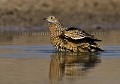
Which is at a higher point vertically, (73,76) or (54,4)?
(54,4)

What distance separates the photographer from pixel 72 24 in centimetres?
2656

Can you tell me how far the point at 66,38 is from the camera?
55.8 feet

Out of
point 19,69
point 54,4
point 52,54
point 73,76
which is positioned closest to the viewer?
point 73,76

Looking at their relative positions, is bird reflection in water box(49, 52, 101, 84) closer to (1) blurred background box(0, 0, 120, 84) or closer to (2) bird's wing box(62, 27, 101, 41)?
(1) blurred background box(0, 0, 120, 84)

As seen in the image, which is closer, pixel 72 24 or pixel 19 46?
pixel 19 46

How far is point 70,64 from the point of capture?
14094 millimetres

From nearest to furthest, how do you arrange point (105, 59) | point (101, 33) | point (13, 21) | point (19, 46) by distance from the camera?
point (105, 59) → point (19, 46) → point (101, 33) → point (13, 21)

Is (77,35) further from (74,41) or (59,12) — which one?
(59,12)

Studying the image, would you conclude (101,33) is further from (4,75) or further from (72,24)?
(4,75)

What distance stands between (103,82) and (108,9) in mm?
17482

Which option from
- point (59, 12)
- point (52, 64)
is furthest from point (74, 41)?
point (59, 12)

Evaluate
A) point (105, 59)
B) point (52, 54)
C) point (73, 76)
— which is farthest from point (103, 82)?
point (52, 54)

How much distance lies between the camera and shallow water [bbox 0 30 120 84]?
12.1m

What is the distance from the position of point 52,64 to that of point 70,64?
38 cm
